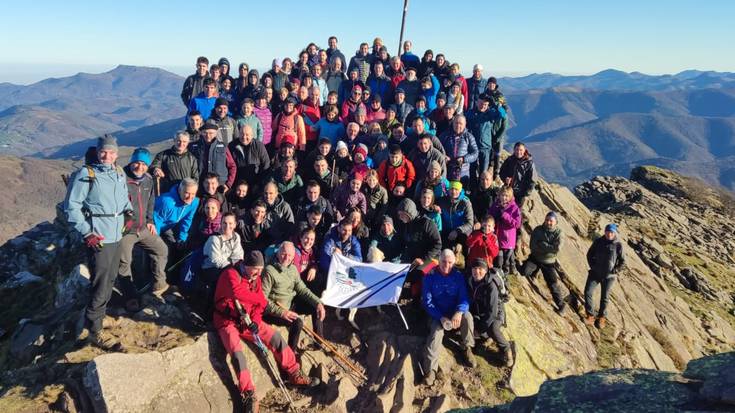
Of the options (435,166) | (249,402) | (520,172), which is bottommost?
(249,402)

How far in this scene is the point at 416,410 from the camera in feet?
34.3

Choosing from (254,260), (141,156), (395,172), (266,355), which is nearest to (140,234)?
(141,156)

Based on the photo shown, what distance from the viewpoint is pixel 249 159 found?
1466cm

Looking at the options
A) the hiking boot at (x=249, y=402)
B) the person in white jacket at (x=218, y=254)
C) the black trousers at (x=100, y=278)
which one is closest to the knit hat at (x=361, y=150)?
the person in white jacket at (x=218, y=254)

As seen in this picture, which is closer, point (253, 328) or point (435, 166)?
point (253, 328)

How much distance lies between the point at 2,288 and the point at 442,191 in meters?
18.2

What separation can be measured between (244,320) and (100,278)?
3364 millimetres

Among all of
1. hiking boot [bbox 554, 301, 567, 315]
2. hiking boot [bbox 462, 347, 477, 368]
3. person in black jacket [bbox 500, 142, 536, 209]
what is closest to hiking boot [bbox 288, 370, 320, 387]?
hiking boot [bbox 462, 347, 477, 368]

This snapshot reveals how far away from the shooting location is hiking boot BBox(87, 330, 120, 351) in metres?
10.0

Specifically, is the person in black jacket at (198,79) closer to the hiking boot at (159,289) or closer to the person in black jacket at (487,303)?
the hiking boot at (159,289)

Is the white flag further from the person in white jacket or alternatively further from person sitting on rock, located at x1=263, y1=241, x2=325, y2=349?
the person in white jacket

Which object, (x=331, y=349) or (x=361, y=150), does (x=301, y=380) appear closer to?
(x=331, y=349)

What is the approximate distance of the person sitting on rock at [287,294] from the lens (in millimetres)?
10812

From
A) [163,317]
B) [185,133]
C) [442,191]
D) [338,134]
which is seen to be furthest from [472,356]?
[185,133]
